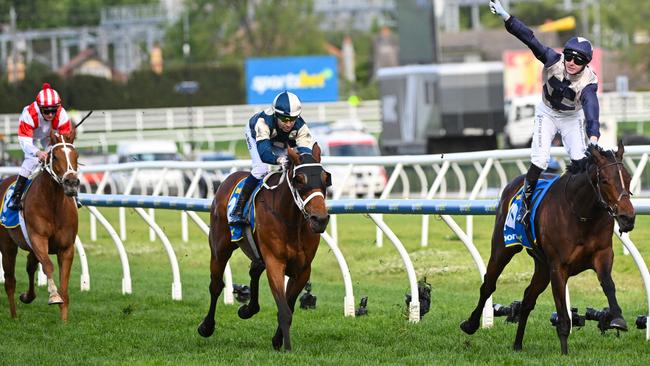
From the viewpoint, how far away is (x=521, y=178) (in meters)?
9.12

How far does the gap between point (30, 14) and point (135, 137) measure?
4215 centimetres

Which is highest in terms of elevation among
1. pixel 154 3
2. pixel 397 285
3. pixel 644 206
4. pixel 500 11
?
pixel 154 3

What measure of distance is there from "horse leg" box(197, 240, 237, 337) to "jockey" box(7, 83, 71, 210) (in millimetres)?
2222

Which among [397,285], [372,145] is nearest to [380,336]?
[397,285]

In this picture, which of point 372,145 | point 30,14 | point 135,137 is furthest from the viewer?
point 30,14

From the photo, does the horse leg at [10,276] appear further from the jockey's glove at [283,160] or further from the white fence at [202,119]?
the white fence at [202,119]

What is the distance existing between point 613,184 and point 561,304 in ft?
2.64

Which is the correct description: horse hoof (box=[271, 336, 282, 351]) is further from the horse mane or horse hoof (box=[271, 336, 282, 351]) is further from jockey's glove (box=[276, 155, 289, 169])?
the horse mane

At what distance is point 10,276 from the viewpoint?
1188 cm

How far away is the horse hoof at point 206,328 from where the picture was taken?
32.0 feet

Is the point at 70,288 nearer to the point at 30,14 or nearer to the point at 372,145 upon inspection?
the point at 372,145

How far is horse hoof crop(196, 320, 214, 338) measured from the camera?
9750 millimetres

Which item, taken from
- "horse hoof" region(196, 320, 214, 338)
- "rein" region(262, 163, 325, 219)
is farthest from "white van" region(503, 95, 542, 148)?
"rein" region(262, 163, 325, 219)

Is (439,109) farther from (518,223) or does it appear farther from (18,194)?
(518,223)
